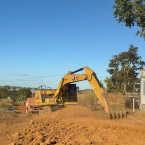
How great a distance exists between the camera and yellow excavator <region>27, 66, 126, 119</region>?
12438mm

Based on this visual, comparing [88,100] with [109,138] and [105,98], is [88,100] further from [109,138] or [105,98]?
[109,138]

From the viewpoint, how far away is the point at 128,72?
1053 inches

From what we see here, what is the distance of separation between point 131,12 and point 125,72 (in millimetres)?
10608

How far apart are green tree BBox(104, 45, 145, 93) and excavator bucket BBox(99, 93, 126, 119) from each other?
14040 mm

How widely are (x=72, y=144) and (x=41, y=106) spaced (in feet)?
38.9

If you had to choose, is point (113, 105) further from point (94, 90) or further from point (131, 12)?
point (131, 12)

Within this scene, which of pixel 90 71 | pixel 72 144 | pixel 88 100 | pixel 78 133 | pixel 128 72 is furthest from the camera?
pixel 128 72

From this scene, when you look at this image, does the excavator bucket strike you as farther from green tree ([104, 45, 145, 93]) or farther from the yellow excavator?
green tree ([104, 45, 145, 93])

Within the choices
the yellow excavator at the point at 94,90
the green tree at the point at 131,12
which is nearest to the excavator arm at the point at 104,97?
the yellow excavator at the point at 94,90

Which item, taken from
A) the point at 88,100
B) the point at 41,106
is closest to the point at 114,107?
the point at 41,106

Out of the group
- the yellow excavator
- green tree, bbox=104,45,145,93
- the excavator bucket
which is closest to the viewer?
the excavator bucket

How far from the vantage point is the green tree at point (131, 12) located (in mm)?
16688

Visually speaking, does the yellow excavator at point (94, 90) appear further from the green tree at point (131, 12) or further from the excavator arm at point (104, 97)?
the green tree at point (131, 12)

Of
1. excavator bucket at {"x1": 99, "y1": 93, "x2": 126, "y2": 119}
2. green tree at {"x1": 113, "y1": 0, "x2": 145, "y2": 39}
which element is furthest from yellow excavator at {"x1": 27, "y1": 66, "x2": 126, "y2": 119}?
green tree at {"x1": 113, "y1": 0, "x2": 145, "y2": 39}
